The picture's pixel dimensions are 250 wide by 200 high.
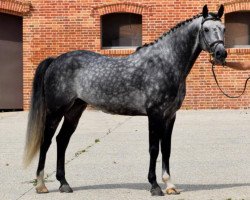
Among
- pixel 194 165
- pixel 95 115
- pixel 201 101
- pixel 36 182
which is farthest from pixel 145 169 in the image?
pixel 201 101

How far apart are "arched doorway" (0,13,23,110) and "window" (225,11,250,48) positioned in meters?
5.76

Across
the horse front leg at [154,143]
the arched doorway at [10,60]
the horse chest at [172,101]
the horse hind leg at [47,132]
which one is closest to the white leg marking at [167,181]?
the horse front leg at [154,143]

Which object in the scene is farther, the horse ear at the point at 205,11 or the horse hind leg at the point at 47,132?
the horse hind leg at the point at 47,132

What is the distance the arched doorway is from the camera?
2108 centimetres

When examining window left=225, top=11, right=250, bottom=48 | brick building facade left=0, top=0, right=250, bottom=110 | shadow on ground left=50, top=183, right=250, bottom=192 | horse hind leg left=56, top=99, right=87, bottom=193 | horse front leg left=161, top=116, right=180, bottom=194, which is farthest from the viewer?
window left=225, top=11, right=250, bottom=48

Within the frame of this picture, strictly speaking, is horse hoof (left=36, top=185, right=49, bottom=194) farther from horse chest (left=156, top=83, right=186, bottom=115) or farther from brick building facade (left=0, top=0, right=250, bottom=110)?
brick building facade (left=0, top=0, right=250, bottom=110)

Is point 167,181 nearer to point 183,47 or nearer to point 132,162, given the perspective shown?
point 183,47

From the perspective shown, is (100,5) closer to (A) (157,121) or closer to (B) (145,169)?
(B) (145,169)

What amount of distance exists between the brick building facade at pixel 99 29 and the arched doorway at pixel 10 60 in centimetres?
39

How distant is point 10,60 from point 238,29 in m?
6.38

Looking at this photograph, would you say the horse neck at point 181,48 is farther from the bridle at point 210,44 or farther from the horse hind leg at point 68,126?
the horse hind leg at point 68,126

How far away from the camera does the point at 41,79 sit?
8.45 m

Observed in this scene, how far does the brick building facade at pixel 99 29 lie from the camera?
804 inches

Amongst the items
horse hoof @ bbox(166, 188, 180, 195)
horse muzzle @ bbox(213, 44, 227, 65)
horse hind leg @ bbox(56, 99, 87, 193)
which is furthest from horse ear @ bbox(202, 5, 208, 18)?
horse hoof @ bbox(166, 188, 180, 195)
